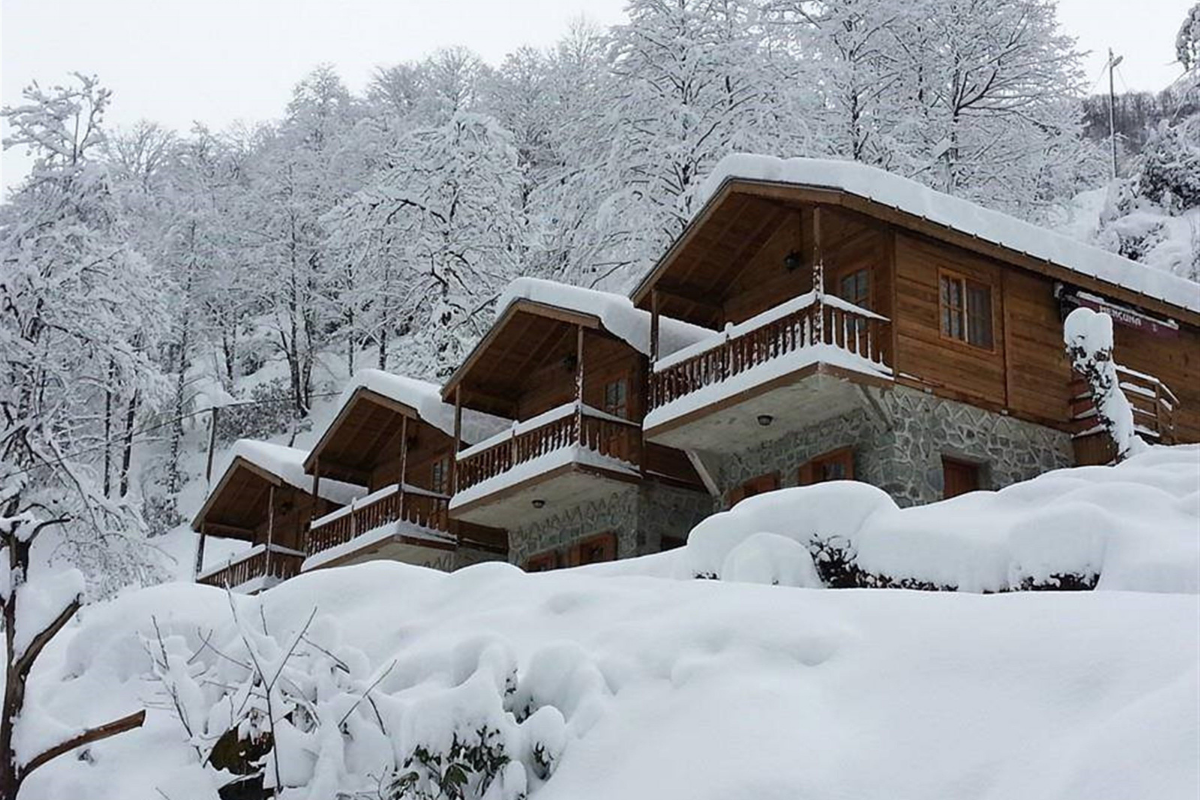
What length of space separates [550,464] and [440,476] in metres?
7.35

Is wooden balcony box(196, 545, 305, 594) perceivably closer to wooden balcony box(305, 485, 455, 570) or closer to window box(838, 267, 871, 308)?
wooden balcony box(305, 485, 455, 570)

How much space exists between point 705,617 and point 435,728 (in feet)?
6.16

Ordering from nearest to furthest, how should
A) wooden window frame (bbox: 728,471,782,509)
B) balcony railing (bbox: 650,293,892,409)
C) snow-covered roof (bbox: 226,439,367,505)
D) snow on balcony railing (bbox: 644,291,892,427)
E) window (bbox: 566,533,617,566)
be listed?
snow on balcony railing (bbox: 644,291,892,427) < balcony railing (bbox: 650,293,892,409) < wooden window frame (bbox: 728,471,782,509) < window (bbox: 566,533,617,566) < snow-covered roof (bbox: 226,439,367,505)

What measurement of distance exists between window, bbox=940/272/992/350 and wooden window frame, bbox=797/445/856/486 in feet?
7.35

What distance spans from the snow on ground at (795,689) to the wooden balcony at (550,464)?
33.6ft

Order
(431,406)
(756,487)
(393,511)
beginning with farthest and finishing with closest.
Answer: (431,406)
(393,511)
(756,487)

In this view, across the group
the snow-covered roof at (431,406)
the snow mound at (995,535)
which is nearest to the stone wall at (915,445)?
the snow mound at (995,535)

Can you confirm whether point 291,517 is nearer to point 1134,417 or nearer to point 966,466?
point 966,466

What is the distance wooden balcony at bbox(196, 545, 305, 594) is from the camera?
3153 cm

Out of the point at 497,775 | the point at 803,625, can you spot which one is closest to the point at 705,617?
the point at 803,625

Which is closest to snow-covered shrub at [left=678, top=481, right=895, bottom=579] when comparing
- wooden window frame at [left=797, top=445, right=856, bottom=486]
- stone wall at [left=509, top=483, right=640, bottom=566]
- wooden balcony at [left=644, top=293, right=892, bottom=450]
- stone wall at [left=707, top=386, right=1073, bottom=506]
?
wooden balcony at [left=644, top=293, right=892, bottom=450]

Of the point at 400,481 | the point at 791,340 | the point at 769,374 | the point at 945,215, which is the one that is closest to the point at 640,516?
the point at 769,374

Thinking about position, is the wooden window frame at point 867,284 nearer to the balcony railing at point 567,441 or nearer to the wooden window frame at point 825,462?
the wooden window frame at point 825,462

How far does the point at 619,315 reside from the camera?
22.6 m
